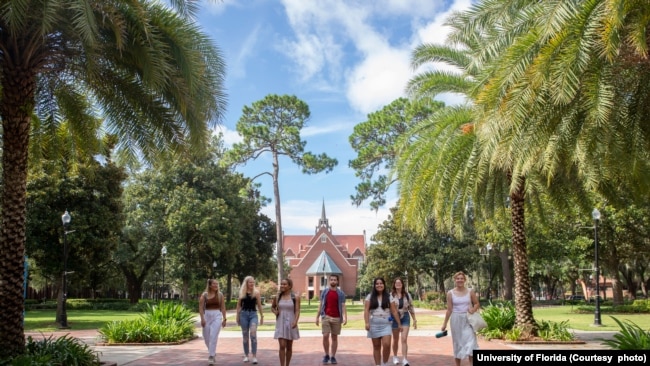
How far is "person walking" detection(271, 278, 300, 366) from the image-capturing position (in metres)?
9.65

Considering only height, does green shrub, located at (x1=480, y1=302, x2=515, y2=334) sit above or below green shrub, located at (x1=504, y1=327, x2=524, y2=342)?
above

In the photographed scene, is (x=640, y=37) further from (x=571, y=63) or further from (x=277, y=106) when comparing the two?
(x=277, y=106)

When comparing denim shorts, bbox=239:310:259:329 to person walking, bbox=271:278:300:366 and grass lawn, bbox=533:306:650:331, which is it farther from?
grass lawn, bbox=533:306:650:331

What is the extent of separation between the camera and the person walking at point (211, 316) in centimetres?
1097

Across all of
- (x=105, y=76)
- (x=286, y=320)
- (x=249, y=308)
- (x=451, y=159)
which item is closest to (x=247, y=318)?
(x=249, y=308)

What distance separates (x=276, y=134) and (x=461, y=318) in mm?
29746

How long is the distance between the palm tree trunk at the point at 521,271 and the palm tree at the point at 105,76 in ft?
27.4

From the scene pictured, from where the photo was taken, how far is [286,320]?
973 cm

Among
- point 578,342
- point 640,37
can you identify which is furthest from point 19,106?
point 578,342

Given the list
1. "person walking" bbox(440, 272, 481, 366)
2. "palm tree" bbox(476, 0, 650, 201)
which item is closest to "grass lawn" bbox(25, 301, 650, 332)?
"palm tree" bbox(476, 0, 650, 201)

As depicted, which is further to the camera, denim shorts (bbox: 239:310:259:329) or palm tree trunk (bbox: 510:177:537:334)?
palm tree trunk (bbox: 510:177:537:334)

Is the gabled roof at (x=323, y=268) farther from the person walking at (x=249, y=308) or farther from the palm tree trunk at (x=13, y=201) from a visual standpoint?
the palm tree trunk at (x=13, y=201)

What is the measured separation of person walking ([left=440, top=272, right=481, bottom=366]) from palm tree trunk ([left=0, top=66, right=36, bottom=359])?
282 inches

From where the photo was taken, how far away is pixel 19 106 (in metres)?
9.83
